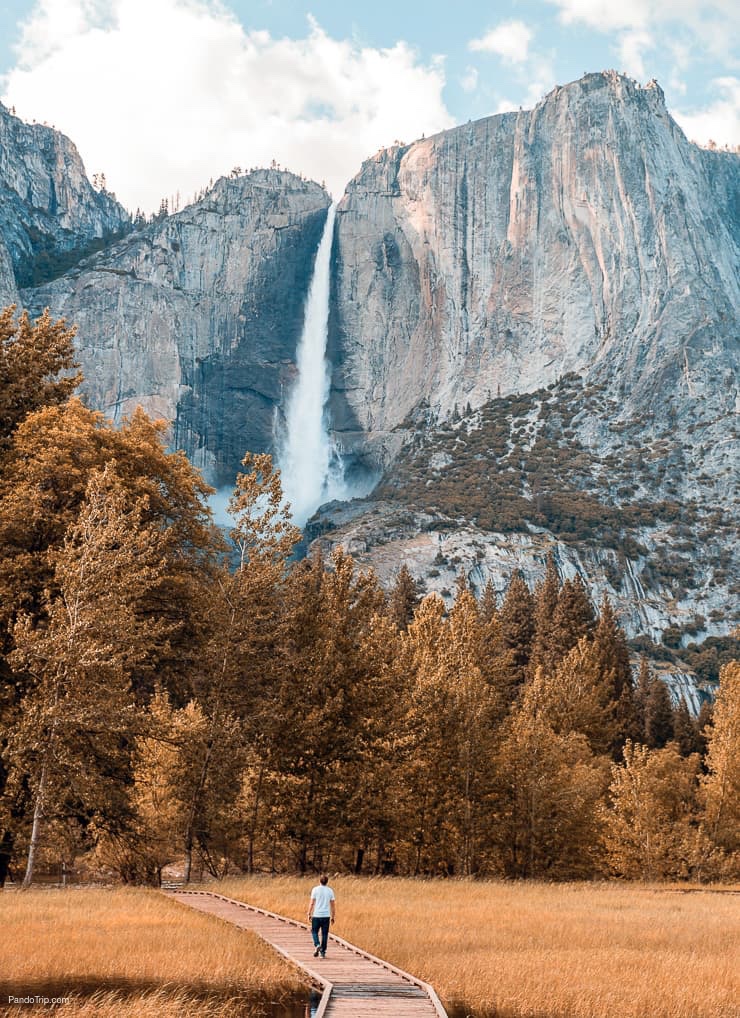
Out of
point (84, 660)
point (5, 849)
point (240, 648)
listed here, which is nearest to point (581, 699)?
point (240, 648)

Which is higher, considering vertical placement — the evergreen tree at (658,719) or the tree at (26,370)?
the tree at (26,370)

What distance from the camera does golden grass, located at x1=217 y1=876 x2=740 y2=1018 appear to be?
1739cm

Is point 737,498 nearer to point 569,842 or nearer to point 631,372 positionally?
point 631,372

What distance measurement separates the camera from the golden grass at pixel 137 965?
50.8 ft

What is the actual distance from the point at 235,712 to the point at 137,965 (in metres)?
20.2

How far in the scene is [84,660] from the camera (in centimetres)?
2748

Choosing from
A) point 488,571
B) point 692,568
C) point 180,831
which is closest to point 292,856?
point 180,831

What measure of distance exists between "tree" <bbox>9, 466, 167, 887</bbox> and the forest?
0.09 m

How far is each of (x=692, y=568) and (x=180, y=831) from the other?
135522 mm

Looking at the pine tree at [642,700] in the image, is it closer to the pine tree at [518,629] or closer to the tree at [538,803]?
the pine tree at [518,629]

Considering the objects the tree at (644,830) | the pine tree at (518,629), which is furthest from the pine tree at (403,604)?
the tree at (644,830)

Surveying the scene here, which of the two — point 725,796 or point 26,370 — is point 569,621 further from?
point 26,370

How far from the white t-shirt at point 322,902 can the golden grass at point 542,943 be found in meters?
1.93

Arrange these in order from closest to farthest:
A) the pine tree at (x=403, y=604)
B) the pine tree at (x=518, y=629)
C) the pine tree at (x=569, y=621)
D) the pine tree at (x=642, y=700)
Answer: the pine tree at (x=642, y=700), the pine tree at (x=569, y=621), the pine tree at (x=518, y=629), the pine tree at (x=403, y=604)
